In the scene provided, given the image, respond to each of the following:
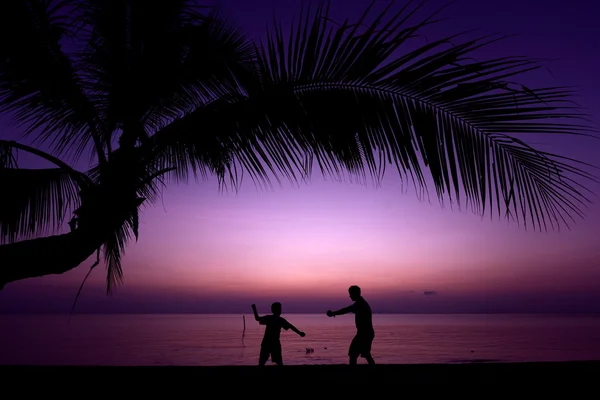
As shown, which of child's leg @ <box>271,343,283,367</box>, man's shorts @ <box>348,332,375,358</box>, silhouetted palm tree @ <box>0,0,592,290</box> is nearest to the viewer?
silhouetted palm tree @ <box>0,0,592,290</box>

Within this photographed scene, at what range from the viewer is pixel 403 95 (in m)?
2.62

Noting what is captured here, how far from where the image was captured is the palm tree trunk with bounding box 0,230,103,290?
107 inches

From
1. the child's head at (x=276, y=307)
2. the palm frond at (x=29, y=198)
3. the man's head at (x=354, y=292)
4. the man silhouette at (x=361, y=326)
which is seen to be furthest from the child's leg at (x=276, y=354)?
the palm frond at (x=29, y=198)

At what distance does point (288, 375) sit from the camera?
3.23 m

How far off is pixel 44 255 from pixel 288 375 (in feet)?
5.37

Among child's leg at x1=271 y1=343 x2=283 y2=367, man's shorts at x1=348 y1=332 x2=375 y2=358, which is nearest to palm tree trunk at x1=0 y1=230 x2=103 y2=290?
man's shorts at x1=348 y1=332 x2=375 y2=358

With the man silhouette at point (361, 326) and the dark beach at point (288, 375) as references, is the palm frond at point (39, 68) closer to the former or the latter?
the dark beach at point (288, 375)

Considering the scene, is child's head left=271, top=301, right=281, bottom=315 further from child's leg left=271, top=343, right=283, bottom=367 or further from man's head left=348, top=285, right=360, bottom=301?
man's head left=348, top=285, right=360, bottom=301

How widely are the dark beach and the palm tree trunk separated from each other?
78 cm

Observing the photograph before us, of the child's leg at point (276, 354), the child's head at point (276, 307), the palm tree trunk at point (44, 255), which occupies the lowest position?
the child's leg at point (276, 354)

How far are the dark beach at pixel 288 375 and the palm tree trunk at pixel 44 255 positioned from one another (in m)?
0.78

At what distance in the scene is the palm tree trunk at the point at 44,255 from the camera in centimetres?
272

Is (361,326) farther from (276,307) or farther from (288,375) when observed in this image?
(288,375)

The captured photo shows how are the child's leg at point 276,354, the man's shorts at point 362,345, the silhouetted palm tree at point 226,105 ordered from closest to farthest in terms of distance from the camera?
the silhouetted palm tree at point 226,105
the man's shorts at point 362,345
the child's leg at point 276,354
